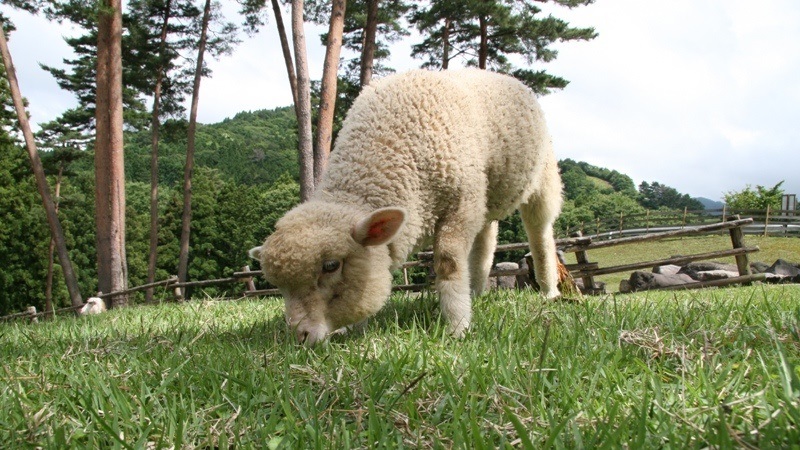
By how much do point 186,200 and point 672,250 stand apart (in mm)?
24620

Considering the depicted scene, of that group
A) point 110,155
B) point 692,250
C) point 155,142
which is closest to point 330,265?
point 110,155

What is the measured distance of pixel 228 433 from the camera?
171 centimetres

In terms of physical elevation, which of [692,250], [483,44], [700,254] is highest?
[483,44]

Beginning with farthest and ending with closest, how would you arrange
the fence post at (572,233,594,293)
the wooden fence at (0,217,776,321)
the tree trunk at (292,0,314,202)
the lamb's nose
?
1. the fence post at (572,233,594,293)
2. the wooden fence at (0,217,776,321)
3. the tree trunk at (292,0,314,202)
4. the lamb's nose

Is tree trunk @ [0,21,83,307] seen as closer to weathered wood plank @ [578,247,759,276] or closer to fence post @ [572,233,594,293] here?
fence post @ [572,233,594,293]

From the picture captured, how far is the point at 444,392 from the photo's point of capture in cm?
192

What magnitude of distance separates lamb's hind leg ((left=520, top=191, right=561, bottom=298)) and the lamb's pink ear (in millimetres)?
2506

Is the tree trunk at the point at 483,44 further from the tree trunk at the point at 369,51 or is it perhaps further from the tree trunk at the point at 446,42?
the tree trunk at the point at 369,51

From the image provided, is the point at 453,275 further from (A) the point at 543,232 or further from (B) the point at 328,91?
(B) the point at 328,91

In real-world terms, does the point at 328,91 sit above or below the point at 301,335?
above

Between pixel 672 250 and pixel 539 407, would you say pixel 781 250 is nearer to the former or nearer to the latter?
pixel 672 250

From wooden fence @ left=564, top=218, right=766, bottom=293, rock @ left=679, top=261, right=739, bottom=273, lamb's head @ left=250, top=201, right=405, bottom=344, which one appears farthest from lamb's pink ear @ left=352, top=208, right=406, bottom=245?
rock @ left=679, top=261, right=739, bottom=273

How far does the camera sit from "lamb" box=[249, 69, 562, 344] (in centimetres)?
317

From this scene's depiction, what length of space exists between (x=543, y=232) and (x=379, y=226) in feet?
9.18
